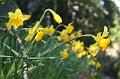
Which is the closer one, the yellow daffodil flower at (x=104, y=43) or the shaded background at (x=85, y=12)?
the yellow daffodil flower at (x=104, y=43)

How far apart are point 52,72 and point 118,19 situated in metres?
5.76

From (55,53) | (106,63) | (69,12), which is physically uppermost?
(69,12)

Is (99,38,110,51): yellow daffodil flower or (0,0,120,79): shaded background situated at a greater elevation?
(0,0,120,79): shaded background

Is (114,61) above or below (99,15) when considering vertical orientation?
below

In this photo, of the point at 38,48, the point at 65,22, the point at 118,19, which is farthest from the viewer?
the point at 118,19

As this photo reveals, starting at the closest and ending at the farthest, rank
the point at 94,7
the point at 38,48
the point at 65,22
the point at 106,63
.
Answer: the point at 38,48 < the point at 65,22 < the point at 94,7 < the point at 106,63

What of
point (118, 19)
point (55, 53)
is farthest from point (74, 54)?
→ point (118, 19)

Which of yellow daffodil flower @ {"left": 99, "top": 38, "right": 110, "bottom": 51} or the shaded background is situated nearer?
yellow daffodil flower @ {"left": 99, "top": 38, "right": 110, "bottom": 51}

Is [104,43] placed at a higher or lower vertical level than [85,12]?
lower

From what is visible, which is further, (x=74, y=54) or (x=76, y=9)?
(x=76, y=9)

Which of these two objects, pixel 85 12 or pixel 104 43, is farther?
pixel 85 12

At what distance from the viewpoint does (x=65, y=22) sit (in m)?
6.98

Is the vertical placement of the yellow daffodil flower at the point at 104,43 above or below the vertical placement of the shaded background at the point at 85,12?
below

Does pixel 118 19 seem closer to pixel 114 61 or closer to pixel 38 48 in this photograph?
pixel 114 61
